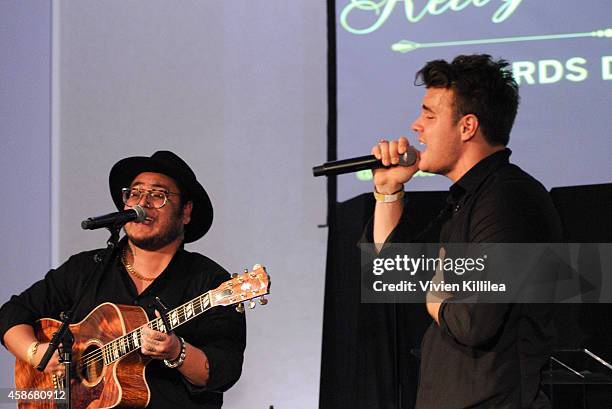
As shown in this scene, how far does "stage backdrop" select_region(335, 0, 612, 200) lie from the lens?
408cm

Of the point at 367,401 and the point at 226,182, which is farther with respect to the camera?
the point at 226,182

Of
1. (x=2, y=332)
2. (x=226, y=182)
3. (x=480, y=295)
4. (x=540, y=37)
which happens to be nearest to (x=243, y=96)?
(x=226, y=182)

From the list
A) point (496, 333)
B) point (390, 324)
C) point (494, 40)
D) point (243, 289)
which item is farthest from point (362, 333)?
point (496, 333)

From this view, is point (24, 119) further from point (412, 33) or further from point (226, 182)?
point (412, 33)

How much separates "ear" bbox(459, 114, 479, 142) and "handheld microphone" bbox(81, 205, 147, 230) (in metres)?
1.16

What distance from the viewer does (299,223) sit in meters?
4.77

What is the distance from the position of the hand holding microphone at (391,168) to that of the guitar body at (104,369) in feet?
3.55

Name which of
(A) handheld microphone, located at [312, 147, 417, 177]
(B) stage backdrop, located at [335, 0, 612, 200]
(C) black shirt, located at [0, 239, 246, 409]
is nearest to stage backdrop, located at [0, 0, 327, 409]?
(B) stage backdrop, located at [335, 0, 612, 200]

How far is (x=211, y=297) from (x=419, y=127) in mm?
949

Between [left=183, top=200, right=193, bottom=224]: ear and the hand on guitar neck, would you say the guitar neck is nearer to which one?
the hand on guitar neck

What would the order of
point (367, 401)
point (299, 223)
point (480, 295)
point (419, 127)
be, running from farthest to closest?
1. point (299, 223)
2. point (367, 401)
3. point (419, 127)
4. point (480, 295)

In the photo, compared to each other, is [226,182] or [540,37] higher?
[540,37]

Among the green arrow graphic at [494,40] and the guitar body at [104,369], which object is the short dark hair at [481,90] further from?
the green arrow graphic at [494,40]

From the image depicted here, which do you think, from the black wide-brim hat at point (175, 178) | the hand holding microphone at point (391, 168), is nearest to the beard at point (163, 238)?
the black wide-brim hat at point (175, 178)
